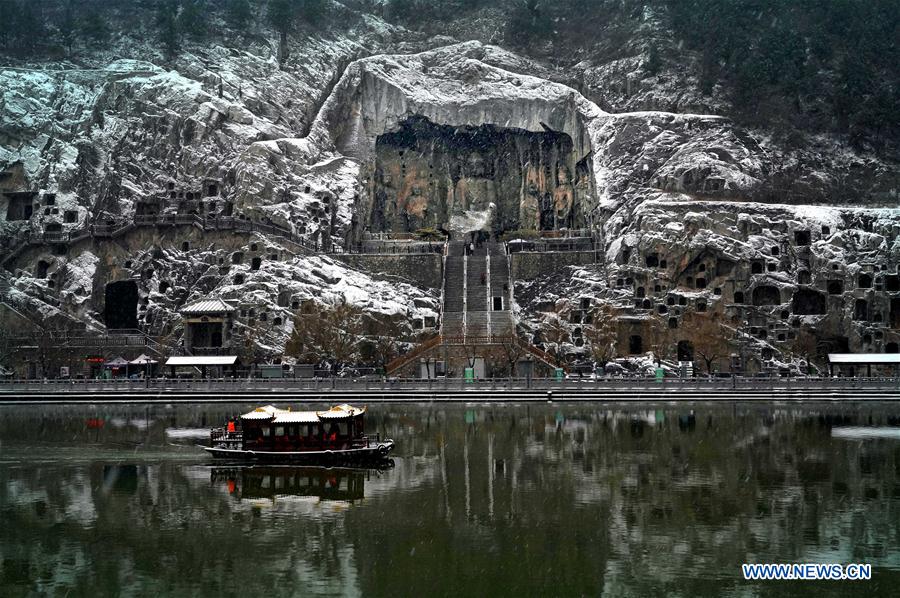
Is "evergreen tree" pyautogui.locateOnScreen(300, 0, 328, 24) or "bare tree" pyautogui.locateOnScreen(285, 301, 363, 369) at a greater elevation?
"evergreen tree" pyautogui.locateOnScreen(300, 0, 328, 24)

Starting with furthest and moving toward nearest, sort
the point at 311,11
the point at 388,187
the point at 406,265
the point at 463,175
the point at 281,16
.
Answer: the point at 311,11 < the point at 463,175 < the point at 388,187 < the point at 281,16 < the point at 406,265

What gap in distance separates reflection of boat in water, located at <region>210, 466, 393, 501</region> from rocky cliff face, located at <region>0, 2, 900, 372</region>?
37.3 metres

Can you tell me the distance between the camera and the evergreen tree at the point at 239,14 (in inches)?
3903

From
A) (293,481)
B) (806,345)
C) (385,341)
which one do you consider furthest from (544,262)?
(293,481)

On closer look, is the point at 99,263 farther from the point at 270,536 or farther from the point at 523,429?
the point at 270,536

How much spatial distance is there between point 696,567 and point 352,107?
7898 cm

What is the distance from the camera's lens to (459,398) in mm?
60000

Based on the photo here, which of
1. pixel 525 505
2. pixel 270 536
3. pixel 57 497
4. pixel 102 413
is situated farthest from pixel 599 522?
pixel 102 413

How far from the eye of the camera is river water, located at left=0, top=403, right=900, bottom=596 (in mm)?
21703

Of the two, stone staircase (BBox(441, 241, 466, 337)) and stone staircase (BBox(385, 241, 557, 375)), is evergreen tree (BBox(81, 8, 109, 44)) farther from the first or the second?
stone staircase (BBox(441, 241, 466, 337))

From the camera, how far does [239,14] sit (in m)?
→ 99.4

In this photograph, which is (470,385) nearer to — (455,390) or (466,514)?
(455,390)

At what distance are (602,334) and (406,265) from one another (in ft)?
56.8

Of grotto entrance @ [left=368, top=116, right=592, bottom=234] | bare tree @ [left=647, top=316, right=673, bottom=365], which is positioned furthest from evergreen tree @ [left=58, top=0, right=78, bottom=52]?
bare tree @ [left=647, top=316, right=673, bottom=365]
